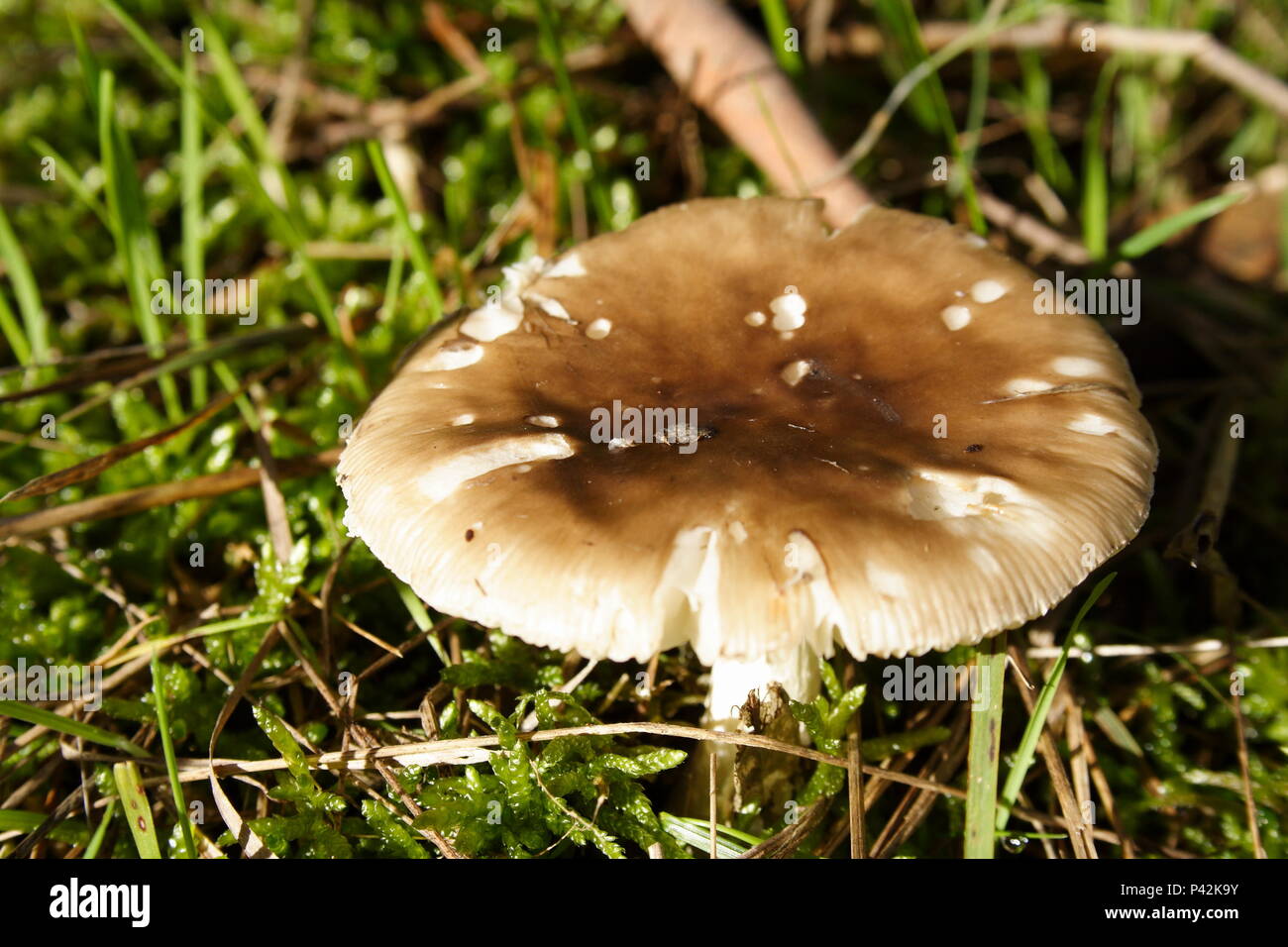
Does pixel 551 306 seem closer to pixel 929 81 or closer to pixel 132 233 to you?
pixel 132 233

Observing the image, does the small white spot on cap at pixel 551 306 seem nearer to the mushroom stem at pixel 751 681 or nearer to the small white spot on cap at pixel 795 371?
the small white spot on cap at pixel 795 371

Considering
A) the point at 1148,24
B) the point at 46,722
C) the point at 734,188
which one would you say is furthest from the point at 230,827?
the point at 1148,24

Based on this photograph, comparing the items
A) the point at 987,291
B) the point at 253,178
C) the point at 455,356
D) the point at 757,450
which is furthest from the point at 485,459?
the point at 253,178

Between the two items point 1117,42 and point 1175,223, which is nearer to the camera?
point 1175,223

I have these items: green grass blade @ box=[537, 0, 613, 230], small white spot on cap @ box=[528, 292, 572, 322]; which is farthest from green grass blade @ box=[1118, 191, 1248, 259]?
small white spot on cap @ box=[528, 292, 572, 322]

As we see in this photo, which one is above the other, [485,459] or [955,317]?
[955,317]

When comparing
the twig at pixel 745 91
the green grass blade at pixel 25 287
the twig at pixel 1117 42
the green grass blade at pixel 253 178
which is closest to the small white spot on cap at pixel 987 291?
the twig at pixel 745 91

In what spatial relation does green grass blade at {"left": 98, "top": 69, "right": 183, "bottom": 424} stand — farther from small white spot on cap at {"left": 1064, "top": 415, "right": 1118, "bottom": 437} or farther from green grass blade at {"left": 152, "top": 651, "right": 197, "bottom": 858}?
small white spot on cap at {"left": 1064, "top": 415, "right": 1118, "bottom": 437}
